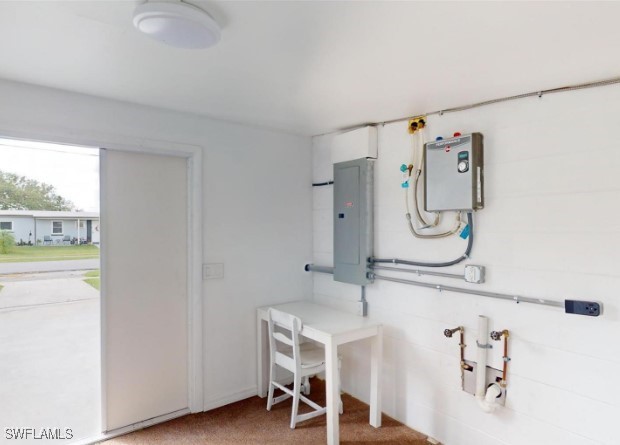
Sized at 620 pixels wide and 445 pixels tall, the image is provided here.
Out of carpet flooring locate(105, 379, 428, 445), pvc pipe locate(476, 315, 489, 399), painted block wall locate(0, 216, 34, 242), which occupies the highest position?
painted block wall locate(0, 216, 34, 242)

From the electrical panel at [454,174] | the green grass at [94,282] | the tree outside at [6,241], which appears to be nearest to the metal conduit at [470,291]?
the electrical panel at [454,174]

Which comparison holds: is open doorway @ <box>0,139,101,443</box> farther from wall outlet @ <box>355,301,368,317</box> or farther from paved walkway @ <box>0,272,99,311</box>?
wall outlet @ <box>355,301,368,317</box>

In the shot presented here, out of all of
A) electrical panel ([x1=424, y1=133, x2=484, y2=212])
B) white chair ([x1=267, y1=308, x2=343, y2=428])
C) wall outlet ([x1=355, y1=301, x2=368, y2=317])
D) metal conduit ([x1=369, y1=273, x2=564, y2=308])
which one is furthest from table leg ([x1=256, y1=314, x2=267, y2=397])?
electrical panel ([x1=424, y1=133, x2=484, y2=212])

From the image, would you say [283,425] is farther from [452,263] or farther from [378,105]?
[378,105]

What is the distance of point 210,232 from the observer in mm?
2900

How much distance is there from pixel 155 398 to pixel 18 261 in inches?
51.9

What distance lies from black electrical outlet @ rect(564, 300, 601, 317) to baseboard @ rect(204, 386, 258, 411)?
238 centimetres

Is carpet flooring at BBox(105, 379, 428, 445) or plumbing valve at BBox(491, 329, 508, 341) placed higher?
plumbing valve at BBox(491, 329, 508, 341)

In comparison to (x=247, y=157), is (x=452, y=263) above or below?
below

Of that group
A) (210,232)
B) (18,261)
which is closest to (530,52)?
(210,232)

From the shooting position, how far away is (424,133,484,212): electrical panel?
2242 mm

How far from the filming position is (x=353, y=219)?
301 centimetres

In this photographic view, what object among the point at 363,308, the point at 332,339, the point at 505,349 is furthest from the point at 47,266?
the point at 505,349

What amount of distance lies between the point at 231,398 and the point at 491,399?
1938 millimetres
